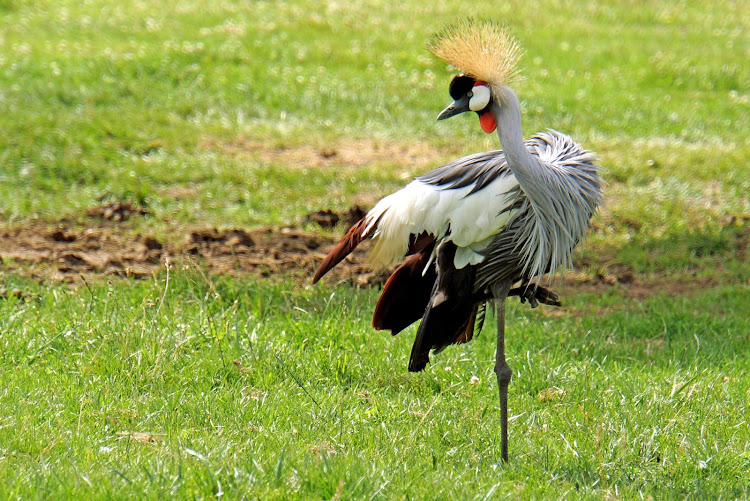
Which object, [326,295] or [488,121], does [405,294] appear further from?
[326,295]

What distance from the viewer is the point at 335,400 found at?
14.0ft

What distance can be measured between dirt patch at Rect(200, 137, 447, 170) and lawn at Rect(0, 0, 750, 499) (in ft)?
0.13

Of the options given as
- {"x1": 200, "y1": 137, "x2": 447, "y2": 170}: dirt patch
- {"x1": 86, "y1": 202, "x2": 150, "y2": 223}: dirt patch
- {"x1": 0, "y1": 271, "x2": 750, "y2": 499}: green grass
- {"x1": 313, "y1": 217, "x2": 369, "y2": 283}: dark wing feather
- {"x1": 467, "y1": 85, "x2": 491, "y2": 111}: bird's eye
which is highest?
{"x1": 467, "y1": 85, "x2": 491, "y2": 111}: bird's eye

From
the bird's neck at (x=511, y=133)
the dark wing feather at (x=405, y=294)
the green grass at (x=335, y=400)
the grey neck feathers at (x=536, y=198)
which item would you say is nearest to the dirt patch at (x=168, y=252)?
the green grass at (x=335, y=400)

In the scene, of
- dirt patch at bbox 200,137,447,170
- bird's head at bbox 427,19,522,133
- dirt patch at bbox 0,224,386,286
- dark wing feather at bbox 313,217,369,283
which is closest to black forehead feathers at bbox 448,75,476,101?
bird's head at bbox 427,19,522,133

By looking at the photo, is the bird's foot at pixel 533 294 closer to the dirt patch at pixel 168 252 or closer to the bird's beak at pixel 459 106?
the bird's beak at pixel 459 106

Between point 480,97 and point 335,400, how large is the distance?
1.62 m

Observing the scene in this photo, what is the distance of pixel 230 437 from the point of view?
12.2 ft

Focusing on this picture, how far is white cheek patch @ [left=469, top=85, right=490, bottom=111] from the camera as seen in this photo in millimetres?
3643

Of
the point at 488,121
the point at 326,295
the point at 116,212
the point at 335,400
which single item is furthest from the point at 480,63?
the point at 116,212

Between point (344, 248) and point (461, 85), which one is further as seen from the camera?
point (344, 248)

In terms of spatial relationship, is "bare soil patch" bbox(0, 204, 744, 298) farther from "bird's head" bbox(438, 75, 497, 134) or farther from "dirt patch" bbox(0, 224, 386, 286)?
"bird's head" bbox(438, 75, 497, 134)

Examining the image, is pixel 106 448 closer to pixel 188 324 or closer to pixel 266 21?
pixel 188 324

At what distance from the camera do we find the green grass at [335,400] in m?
3.33
